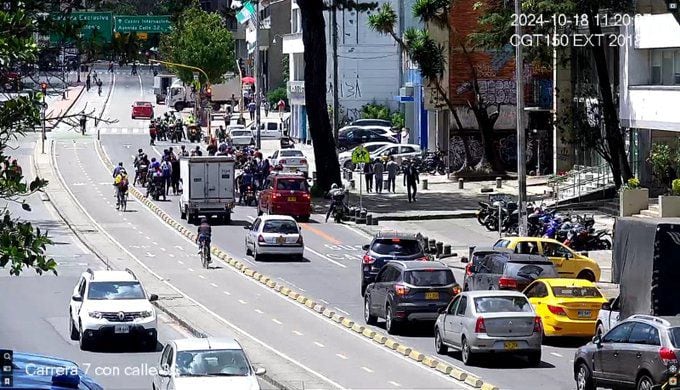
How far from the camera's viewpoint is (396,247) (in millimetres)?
37875

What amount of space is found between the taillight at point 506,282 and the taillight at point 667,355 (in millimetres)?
11326

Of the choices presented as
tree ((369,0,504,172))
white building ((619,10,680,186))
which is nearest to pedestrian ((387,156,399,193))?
tree ((369,0,504,172))

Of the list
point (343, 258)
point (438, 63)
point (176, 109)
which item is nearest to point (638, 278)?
point (343, 258)

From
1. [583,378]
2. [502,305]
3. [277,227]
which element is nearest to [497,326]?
[502,305]

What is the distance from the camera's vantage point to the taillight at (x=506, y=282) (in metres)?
32.1

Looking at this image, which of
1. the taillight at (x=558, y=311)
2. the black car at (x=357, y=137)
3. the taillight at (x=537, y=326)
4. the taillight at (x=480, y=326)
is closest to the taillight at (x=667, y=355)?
the taillight at (x=537, y=326)

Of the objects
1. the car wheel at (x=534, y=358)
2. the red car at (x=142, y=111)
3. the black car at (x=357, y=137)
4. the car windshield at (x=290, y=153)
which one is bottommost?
the car wheel at (x=534, y=358)

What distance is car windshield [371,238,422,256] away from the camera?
37.7 metres

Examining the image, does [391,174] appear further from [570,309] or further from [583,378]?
[583,378]

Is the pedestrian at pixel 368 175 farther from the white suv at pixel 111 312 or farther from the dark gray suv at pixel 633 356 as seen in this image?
the dark gray suv at pixel 633 356

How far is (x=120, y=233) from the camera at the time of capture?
53.5 meters

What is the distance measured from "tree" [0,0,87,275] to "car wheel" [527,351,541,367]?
499 inches

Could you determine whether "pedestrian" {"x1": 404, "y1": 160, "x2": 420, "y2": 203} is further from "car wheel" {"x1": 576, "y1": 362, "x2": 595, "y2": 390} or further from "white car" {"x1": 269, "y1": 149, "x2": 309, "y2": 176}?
"car wheel" {"x1": 576, "y1": 362, "x2": 595, "y2": 390}

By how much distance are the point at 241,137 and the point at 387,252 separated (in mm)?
54921
